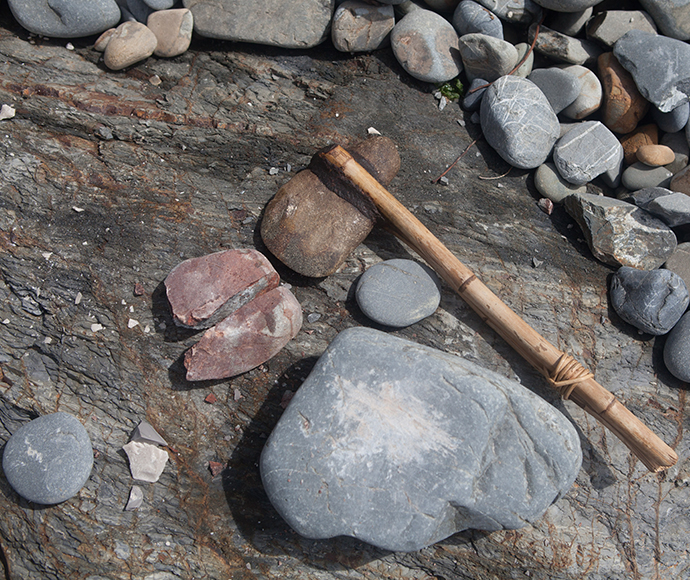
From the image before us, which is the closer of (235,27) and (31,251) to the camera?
(31,251)

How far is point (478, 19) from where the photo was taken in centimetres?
330

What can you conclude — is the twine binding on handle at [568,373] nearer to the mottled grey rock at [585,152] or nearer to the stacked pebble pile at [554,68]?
the stacked pebble pile at [554,68]

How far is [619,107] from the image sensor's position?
3393 millimetres

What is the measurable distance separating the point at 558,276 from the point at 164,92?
9.66 feet

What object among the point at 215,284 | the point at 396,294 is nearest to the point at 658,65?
the point at 396,294

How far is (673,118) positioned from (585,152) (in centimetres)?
72

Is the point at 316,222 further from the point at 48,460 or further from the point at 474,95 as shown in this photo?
the point at 48,460

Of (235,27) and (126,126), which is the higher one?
(235,27)

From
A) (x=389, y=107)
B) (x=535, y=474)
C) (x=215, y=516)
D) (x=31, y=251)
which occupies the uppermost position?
(x=389, y=107)

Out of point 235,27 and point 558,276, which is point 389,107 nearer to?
point 235,27

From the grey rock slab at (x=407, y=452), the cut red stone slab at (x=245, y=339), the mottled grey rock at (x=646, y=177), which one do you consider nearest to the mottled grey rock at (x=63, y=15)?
the cut red stone slab at (x=245, y=339)

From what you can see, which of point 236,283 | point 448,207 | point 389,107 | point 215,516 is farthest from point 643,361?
point 215,516

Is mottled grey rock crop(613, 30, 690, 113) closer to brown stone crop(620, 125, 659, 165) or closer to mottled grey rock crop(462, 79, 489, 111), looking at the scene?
brown stone crop(620, 125, 659, 165)

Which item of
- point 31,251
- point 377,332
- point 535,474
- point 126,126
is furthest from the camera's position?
point 126,126
